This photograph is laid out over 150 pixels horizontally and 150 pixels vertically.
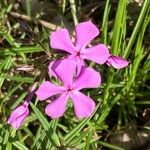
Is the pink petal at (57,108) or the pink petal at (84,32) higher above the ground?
the pink petal at (84,32)

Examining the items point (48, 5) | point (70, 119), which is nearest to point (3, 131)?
point (70, 119)

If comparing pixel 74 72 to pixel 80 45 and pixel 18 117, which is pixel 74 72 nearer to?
pixel 80 45

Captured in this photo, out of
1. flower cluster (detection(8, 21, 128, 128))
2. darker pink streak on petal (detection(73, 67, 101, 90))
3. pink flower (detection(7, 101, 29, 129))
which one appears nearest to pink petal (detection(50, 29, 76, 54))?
flower cluster (detection(8, 21, 128, 128))

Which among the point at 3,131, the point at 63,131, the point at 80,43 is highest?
the point at 80,43

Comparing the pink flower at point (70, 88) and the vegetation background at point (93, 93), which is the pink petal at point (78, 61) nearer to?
the pink flower at point (70, 88)

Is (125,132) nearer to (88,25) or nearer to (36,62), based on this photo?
(36,62)

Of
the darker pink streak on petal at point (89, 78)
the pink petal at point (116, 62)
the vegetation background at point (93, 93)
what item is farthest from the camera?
the vegetation background at point (93, 93)

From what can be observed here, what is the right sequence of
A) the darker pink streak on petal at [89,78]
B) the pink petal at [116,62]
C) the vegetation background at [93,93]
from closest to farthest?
the darker pink streak on petal at [89,78] < the pink petal at [116,62] < the vegetation background at [93,93]

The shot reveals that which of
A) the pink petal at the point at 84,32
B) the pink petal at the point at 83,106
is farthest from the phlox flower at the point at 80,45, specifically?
the pink petal at the point at 83,106
